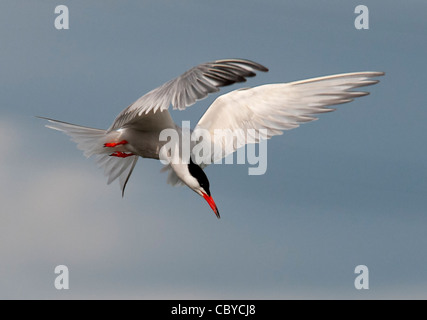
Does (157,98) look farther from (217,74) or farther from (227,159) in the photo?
(227,159)

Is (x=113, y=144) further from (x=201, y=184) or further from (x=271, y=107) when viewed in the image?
(x=271, y=107)

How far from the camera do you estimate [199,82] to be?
5523 millimetres

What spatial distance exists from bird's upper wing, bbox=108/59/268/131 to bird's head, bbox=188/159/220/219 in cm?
174

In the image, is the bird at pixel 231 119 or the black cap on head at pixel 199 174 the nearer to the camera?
the bird at pixel 231 119

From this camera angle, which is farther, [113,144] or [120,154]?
[120,154]

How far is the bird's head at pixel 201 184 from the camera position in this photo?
24.2 feet

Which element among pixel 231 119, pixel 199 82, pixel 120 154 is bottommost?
pixel 199 82

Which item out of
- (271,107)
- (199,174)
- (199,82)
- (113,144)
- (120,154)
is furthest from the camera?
(120,154)

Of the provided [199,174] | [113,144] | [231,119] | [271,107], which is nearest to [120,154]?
[113,144]

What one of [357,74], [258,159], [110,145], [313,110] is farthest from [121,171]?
[357,74]

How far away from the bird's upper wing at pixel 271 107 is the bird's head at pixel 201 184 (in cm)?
44

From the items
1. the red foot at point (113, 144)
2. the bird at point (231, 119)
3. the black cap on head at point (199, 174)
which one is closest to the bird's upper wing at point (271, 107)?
the bird at point (231, 119)

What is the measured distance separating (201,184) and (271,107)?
1.19m

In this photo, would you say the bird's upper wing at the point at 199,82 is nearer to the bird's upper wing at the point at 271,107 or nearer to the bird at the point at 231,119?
the bird at the point at 231,119
